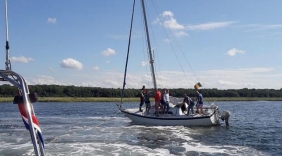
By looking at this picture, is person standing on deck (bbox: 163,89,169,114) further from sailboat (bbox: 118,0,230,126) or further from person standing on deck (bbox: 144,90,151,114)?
person standing on deck (bbox: 144,90,151,114)

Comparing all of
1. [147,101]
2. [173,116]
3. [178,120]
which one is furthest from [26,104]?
[147,101]

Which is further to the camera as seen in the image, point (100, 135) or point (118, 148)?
point (100, 135)

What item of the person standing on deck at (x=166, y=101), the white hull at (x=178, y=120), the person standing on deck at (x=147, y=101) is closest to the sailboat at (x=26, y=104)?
the white hull at (x=178, y=120)

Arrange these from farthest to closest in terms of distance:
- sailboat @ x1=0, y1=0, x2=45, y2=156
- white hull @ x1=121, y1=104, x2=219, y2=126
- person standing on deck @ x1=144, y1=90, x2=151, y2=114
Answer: person standing on deck @ x1=144, y1=90, x2=151, y2=114 → white hull @ x1=121, y1=104, x2=219, y2=126 → sailboat @ x1=0, y1=0, x2=45, y2=156

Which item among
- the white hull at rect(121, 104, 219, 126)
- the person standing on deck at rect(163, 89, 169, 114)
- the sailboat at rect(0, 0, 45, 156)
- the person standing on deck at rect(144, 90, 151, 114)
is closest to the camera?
the sailboat at rect(0, 0, 45, 156)

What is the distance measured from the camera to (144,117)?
30.3 metres

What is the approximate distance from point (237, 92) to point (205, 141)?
4937 inches

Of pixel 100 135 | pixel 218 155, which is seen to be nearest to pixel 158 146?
pixel 218 155

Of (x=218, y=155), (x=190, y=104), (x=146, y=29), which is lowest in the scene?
(x=218, y=155)

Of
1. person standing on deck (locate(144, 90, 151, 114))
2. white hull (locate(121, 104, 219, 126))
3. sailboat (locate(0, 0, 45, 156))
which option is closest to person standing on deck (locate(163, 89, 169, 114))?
white hull (locate(121, 104, 219, 126))

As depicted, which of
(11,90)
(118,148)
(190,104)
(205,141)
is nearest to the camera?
(118,148)

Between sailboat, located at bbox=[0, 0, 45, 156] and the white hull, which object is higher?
sailboat, located at bbox=[0, 0, 45, 156]

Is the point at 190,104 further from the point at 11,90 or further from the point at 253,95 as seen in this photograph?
the point at 253,95

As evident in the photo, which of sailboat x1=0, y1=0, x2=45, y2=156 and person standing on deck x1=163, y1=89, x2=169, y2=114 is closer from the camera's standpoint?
sailboat x1=0, y1=0, x2=45, y2=156
